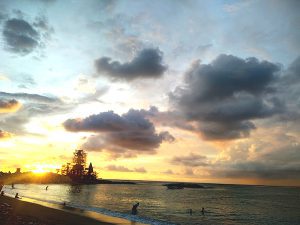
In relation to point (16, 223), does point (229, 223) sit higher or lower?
lower

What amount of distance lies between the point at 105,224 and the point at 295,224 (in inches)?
1459

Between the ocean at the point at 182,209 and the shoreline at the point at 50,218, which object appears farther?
the ocean at the point at 182,209

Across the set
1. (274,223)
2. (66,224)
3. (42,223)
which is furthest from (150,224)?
(274,223)

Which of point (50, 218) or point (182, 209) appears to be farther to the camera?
point (182, 209)

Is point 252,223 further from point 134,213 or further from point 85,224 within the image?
point 85,224

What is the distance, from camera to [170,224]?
39.8 metres

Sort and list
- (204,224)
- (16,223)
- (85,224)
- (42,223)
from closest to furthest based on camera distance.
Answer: (16,223) < (42,223) < (85,224) < (204,224)

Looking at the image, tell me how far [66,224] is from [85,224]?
7.75 ft

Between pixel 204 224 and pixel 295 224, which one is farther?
pixel 295 224

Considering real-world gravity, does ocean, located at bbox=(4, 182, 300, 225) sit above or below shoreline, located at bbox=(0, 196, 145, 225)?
below

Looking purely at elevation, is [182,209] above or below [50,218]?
below

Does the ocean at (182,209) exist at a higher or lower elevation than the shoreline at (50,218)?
lower

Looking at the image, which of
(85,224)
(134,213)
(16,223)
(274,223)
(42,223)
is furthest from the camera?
(274,223)

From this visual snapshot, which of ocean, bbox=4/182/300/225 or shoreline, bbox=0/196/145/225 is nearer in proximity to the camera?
shoreline, bbox=0/196/145/225
